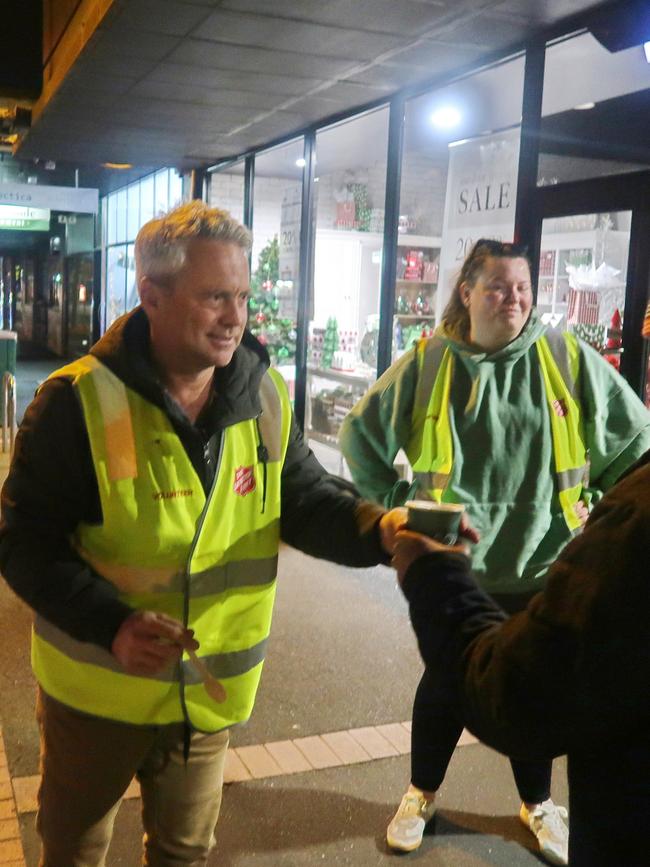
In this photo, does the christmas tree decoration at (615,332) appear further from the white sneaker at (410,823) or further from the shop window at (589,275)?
the white sneaker at (410,823)

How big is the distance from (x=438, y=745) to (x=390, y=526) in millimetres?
1274

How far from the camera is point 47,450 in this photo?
75.2 inches

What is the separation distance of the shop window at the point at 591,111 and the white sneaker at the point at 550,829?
11.2ft

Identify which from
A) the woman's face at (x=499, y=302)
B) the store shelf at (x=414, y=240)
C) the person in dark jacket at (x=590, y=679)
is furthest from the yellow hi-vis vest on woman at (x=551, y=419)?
the store shelf at (x=414, y=240)

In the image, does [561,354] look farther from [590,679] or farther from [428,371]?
[590,679]

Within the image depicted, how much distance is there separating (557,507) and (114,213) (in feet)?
51.0

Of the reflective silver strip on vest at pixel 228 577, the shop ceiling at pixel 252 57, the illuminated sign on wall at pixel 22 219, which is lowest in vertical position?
the reflective silver strip on vest at pixel 228 577

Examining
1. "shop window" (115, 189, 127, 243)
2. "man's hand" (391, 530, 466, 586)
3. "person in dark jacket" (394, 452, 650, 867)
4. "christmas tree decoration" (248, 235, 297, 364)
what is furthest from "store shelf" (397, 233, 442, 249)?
"shop window" (115, 189, 127, 243)

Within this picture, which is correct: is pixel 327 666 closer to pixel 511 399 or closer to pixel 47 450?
pixel 511 399

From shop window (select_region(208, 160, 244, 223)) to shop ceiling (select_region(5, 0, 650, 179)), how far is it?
151cm

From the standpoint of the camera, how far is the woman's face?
3018 millimetres

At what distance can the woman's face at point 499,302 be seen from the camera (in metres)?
3.02

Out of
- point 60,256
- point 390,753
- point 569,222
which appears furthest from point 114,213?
point 390,753

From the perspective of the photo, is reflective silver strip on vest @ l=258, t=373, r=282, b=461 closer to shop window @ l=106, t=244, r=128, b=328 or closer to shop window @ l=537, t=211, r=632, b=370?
shop window @ l=537, t=211, r=632, b=370
